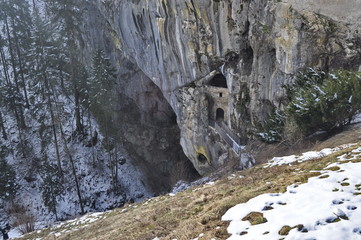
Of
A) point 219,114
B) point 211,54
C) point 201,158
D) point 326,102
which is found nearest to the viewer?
point 326,102

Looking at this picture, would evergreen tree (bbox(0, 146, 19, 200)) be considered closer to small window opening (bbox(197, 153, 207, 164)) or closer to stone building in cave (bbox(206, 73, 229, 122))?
small window opening (bbox(197, 153, 207, 164))

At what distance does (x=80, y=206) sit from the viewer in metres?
26.4

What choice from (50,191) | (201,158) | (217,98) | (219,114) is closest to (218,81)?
(217,98)

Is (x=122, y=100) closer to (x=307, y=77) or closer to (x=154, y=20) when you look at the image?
(x=154, y=20)

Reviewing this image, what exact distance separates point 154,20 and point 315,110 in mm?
15844

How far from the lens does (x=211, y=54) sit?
2117cm

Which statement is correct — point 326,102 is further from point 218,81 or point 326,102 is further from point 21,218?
point 21,218

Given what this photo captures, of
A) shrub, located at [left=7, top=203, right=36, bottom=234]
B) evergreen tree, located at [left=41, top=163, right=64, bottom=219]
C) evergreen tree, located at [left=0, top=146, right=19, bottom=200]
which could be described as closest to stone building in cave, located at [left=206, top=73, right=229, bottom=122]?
evergreen tree, located at [left=41, top=163, right=64, bottom=219]

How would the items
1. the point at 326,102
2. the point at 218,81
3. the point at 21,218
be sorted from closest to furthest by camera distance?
the point at 326,102 < the point at 21,218 < the point at 218,81

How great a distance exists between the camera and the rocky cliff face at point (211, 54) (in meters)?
13.6

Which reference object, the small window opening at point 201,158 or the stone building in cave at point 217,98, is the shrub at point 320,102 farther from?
the small window opening at point 201,158

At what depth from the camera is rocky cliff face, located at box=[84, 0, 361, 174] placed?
13594mm

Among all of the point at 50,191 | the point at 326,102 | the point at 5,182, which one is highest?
the point at 326,102

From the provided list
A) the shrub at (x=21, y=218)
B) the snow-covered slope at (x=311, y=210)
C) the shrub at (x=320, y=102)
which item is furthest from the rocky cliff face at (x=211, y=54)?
the shrub at (x=21, y=218)
